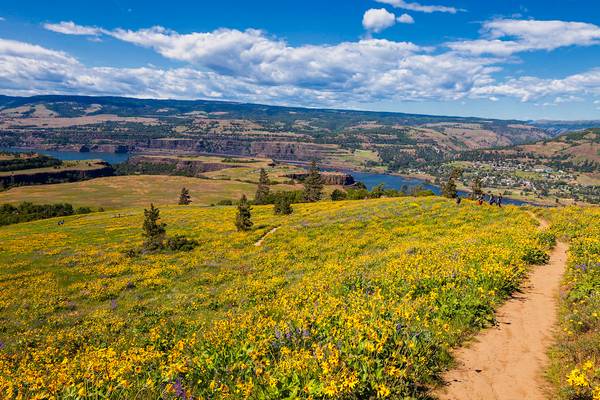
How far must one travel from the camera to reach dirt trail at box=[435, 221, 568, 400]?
8.41 metres

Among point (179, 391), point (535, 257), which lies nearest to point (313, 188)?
point (535, 257)

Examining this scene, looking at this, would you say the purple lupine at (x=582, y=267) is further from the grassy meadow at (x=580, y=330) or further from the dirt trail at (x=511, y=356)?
the dirt trail at (x=511, y=356)

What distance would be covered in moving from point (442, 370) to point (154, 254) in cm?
3558

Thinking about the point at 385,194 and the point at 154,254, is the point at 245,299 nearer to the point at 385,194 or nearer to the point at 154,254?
the point at 154,254

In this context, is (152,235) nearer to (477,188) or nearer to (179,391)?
(179,391)

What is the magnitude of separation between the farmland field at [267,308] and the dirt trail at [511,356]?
0.50 m

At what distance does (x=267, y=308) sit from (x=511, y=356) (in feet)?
27.3

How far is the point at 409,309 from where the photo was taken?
10.7 m

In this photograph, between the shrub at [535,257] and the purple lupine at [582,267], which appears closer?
the purple lupine at [582,267]

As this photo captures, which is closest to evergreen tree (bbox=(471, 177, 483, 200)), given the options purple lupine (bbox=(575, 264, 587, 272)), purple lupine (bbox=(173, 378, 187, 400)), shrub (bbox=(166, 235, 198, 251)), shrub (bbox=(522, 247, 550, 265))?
shrub (bbox=(522, 247, 550, 265))

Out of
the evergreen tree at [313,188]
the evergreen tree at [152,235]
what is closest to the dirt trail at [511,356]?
the evergreen tree at [152,235]

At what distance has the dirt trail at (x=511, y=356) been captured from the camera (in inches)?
331

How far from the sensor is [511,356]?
9.99m

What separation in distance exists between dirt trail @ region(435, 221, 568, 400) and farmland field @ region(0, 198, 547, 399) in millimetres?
505
